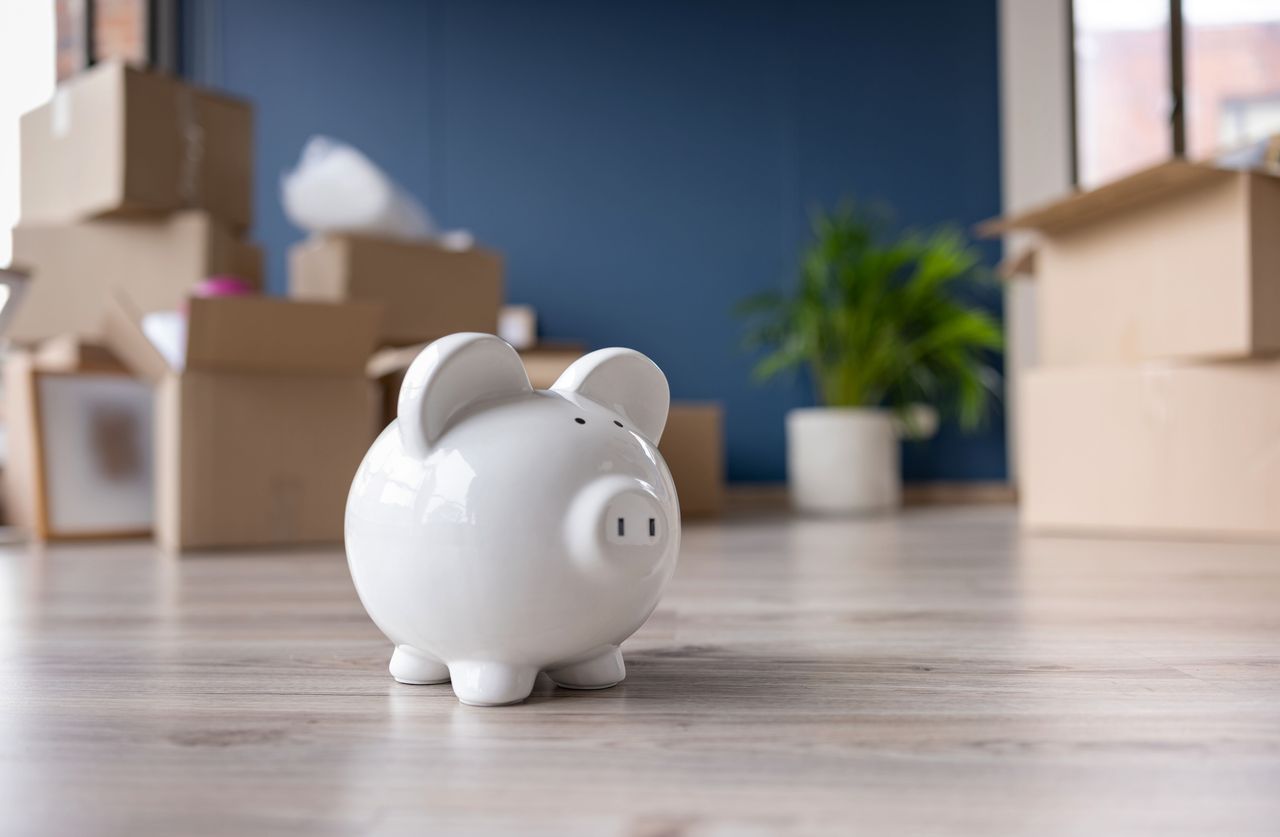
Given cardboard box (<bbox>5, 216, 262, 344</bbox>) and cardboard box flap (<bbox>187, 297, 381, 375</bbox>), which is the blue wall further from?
cardboard box flap (<bbox>187, 297, 381, 375</bbox>)

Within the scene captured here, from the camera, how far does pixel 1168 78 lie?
133 inches

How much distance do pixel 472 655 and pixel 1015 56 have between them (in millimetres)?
3292

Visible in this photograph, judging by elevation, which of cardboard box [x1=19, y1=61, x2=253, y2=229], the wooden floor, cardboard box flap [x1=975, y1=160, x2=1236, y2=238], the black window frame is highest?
the black window frame

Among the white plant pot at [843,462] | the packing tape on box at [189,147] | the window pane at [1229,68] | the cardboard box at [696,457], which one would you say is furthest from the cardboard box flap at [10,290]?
the window pane at [1229,68]

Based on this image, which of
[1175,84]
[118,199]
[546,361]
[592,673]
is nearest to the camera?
[592,673]

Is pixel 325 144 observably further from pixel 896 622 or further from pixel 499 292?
pixel 896 622

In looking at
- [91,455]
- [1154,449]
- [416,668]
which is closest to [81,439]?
[91,455]

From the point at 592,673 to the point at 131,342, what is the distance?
63.8 inches

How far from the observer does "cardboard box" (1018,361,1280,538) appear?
6.30 feet

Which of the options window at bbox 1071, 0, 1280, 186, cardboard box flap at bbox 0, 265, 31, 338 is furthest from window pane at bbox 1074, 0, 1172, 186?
cardboard box flap at bbox 0, 265, 31, 338

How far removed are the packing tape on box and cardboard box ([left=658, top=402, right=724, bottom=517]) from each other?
1275 millimetres

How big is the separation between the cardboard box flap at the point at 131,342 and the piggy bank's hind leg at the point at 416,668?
1.33m

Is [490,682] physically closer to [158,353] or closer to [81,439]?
[158,353]

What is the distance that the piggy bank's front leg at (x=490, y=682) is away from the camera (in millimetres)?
706
